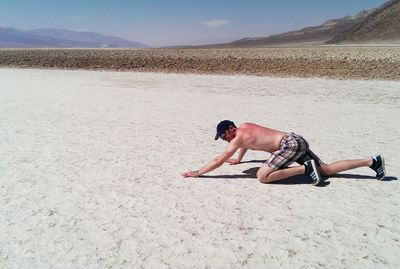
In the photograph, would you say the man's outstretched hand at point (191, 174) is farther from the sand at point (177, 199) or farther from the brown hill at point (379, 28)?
the brown hill at point (379, 28)

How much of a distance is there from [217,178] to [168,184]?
66 cm

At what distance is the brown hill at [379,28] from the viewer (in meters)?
90.1

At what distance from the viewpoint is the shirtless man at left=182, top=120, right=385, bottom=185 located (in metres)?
4.55

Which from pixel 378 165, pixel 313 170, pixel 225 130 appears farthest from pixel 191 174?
pixel 378 165

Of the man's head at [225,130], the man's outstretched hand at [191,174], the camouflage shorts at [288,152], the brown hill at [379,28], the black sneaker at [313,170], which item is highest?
the brown hill at [379,28]

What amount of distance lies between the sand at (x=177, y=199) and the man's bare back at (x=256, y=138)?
0.53 metres

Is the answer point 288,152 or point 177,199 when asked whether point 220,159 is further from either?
point 288,152

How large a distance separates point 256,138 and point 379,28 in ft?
342

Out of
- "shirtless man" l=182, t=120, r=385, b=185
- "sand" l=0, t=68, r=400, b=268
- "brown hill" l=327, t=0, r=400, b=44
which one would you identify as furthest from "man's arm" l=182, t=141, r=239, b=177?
"brown hill" l=327, t=0, r=400, b=44

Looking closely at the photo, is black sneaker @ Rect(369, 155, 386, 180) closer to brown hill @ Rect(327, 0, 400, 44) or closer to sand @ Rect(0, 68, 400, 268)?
sand @ Rect(0, 68, 400, 268)

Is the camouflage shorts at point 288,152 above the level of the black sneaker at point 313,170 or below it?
above

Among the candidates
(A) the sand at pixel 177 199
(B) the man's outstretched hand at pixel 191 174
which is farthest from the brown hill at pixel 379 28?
(B) the man's outstretched hand at pixel 191 174

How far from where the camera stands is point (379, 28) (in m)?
95.7

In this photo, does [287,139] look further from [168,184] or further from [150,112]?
[150,112]
